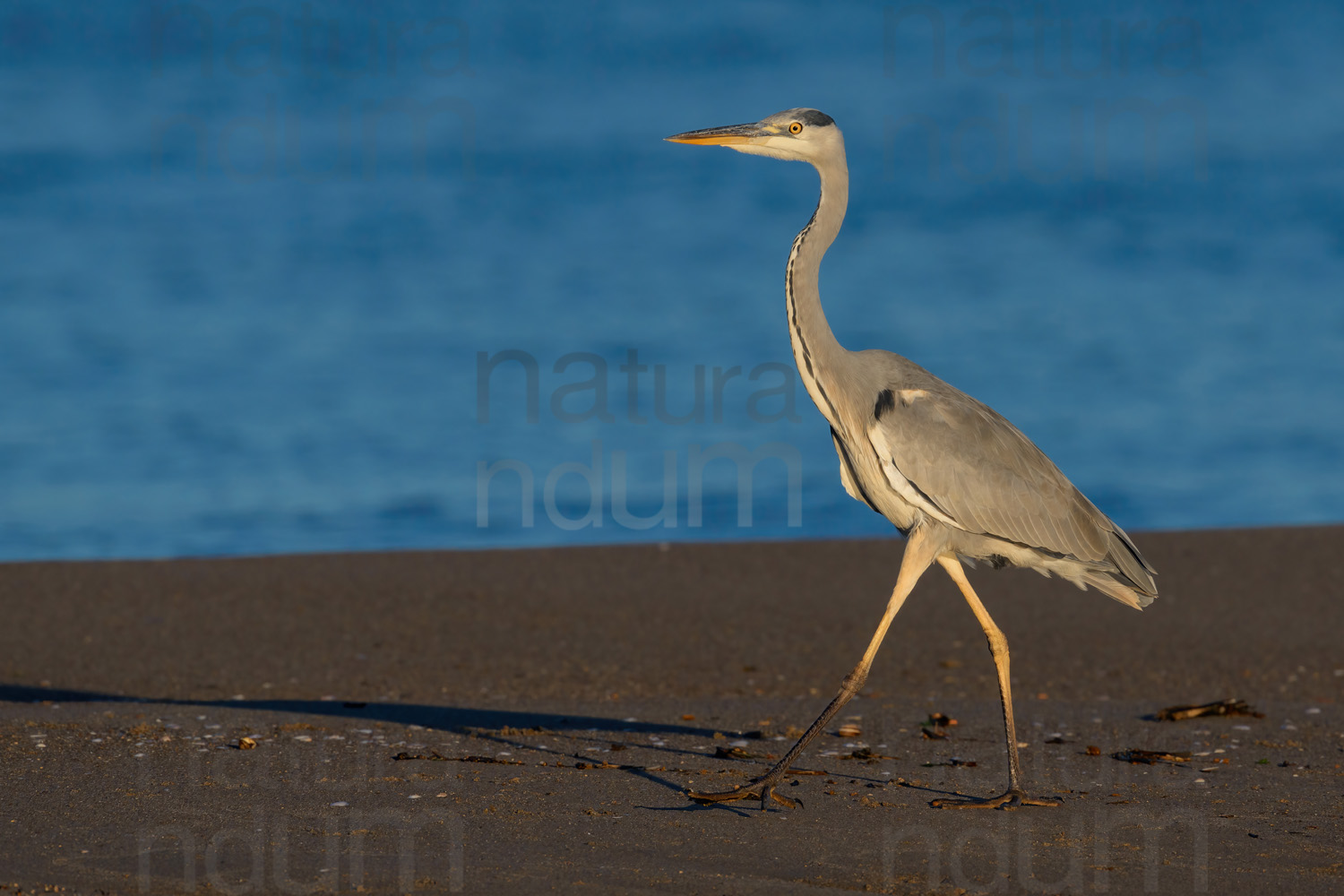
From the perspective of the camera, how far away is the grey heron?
537 cm

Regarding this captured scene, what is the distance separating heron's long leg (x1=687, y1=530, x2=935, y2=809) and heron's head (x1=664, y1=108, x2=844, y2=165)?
1.66m

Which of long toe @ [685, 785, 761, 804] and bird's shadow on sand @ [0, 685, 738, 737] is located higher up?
bird's shadow on sand @ [0, 685, 738, 737]

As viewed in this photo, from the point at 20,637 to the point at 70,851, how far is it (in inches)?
194

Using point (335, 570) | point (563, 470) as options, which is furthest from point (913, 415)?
point (563, 470)

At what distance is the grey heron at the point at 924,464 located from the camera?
537 cm

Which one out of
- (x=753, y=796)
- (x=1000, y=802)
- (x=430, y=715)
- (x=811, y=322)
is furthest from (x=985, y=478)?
(x=430, y=715)

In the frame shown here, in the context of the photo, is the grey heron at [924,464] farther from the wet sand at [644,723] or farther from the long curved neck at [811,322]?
the wet sand at [644,723]

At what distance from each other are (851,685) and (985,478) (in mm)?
988

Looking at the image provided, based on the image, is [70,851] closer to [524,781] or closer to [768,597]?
[524,781]

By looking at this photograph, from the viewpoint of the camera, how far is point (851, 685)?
5258mm

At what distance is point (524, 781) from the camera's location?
5.14 metres

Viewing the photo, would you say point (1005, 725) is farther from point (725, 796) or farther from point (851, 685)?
point (725, 796)

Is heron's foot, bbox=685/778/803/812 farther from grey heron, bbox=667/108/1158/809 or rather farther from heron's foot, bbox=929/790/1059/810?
heron's foot, bbox=929/790/1059/810

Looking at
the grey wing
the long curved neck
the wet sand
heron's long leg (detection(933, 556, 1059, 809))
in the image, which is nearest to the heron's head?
the long curved neck
